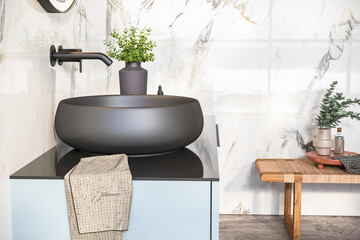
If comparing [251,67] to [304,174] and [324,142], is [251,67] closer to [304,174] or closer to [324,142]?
[324,142]

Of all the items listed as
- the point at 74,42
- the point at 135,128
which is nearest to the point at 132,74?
the point at 74,42

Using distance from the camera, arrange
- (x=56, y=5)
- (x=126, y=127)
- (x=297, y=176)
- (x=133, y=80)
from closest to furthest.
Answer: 1. (x=126, y=127)
2. (x=56, y=5)
3. (x=133, y=80)
4. (x=297, y=176)

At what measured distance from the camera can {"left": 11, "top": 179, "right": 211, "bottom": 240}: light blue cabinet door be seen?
1020mm

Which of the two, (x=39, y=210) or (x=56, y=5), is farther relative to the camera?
(x=56, y=5)

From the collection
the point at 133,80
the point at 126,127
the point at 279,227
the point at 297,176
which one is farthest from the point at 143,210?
the point at 279,227

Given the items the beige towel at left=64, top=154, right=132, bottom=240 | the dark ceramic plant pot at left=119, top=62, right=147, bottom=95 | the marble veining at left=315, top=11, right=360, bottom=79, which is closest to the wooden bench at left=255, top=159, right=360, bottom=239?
the marble veining at left=315, top=11, right=360, bottom=79

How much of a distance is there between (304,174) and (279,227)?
44cm

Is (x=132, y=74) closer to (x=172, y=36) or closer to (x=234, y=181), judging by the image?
(x=172, y=36)

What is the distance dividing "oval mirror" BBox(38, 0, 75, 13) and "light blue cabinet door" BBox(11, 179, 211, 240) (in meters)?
0.60

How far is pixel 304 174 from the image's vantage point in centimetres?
229

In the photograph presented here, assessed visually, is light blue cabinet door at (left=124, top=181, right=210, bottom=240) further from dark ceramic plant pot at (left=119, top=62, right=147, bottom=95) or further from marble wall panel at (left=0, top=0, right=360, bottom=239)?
marble wall panel at (left=0, top=0, right=360, bottom=239)

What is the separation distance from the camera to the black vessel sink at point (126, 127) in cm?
114

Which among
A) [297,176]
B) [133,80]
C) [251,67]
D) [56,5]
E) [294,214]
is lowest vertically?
[294,214]

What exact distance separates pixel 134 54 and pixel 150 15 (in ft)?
2.40
